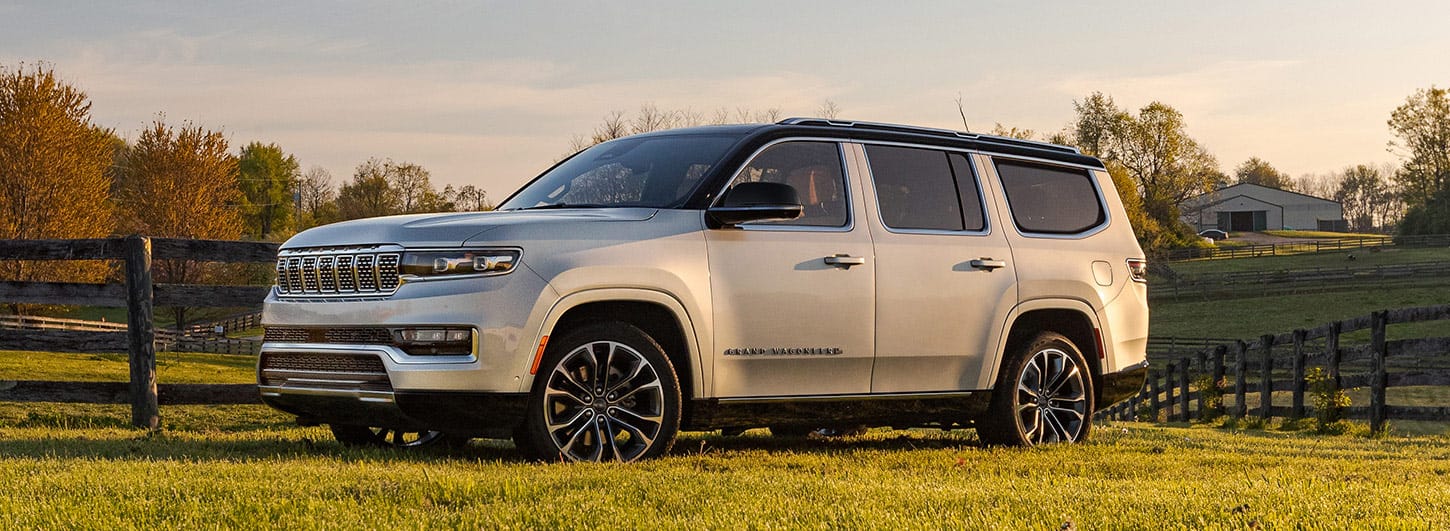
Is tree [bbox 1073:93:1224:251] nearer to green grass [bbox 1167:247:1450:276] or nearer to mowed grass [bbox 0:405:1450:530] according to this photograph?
green grass [bbox 1167:247:1450:276]

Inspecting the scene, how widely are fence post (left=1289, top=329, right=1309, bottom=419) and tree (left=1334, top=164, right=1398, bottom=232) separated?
495 ft

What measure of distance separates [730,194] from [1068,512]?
267 cm

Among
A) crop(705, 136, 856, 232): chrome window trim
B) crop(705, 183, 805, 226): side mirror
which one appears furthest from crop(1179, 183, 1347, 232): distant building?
crop(705, 183, 805, 226): side mirror

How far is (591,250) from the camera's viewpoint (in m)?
6.85

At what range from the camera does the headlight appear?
6621 mm

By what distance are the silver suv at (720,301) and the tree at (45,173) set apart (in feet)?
108

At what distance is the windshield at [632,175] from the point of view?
24.9 ft

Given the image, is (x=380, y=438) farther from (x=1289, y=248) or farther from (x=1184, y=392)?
(x=1289, y=248)

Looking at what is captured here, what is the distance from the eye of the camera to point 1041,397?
9.00 metres

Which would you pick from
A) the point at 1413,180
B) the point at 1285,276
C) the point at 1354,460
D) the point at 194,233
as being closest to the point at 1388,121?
the point at 1413,180

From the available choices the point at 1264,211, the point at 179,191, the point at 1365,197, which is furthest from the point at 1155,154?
the point at 1365,197

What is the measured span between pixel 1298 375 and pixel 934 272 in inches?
394

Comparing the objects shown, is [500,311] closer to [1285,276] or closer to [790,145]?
[790,145]

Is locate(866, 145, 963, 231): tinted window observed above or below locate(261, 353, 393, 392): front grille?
above
